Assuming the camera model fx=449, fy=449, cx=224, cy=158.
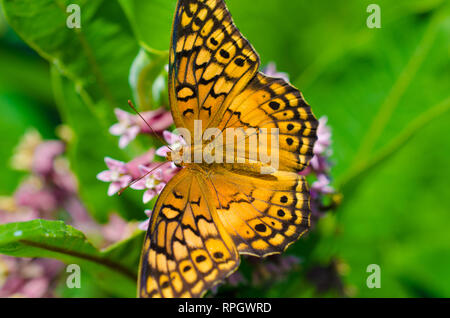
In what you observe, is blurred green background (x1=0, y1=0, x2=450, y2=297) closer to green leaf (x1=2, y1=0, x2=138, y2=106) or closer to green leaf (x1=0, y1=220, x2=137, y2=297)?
green leaf (x1=2, y1=0, x2=138, y2=106)

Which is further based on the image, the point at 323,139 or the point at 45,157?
the point at 45,157

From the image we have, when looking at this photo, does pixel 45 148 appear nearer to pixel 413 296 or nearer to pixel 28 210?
pixel 28 210

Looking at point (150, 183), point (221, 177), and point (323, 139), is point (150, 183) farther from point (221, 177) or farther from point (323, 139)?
point (323, 139)

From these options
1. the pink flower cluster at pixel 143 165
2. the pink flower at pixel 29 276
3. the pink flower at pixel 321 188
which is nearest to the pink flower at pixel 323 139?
the pink flower at pixel 321 188

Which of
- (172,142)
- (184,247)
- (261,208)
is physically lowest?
(184,247)

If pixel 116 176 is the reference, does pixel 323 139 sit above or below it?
above

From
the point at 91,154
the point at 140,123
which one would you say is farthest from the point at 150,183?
the point at 91,154

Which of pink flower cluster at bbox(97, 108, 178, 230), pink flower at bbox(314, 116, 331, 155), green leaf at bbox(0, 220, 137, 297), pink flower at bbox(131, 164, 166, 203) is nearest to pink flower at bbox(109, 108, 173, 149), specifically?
pink flower cluster at bbox(97, 108, 178, 230)
